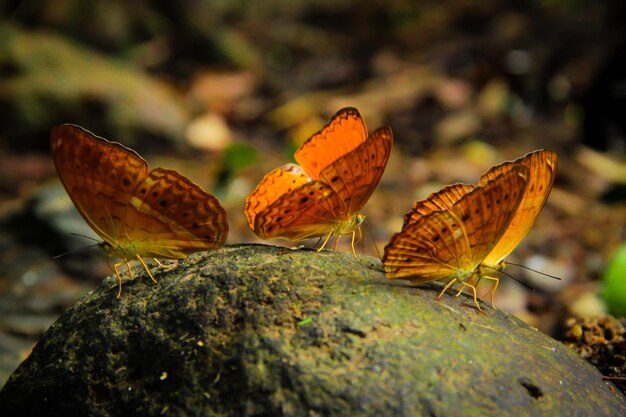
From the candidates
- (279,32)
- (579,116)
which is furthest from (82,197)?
(279,32)

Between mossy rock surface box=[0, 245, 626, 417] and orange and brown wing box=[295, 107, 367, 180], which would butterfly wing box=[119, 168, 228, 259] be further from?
orange and brown wing box=[295, 107, 367, 180]

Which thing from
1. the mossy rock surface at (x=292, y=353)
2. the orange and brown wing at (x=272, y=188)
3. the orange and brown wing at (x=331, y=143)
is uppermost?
the orange and brown wing at (x=331, y=143)

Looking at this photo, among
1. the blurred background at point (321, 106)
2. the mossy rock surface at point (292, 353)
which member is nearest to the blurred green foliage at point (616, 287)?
the blurred background at point (321, 106)

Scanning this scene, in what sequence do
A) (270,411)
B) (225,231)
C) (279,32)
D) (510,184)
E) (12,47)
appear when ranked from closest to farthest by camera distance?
(270,411)
(510,184)
(225,231)
(12,47)
(279,32)

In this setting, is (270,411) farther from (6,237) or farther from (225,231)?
(6,237)

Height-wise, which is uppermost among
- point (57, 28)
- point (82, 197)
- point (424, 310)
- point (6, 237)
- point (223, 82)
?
point (57, 28)

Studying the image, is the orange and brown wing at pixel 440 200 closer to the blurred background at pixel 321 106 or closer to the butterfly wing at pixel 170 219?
the butterfly wing at pixel 170 219

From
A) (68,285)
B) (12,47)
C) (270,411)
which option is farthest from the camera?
(12,47)
